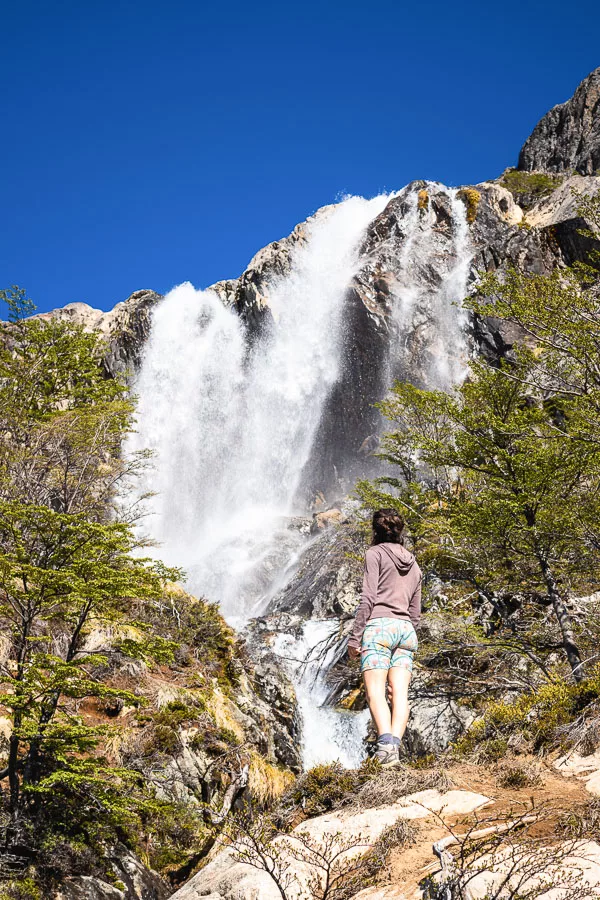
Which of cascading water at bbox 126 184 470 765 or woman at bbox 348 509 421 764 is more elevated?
cascading water at bbox 126 184 470 765

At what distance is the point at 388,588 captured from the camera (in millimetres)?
4875

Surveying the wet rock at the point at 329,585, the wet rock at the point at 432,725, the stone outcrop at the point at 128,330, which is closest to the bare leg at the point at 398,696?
the wet rock at the point at 432,725

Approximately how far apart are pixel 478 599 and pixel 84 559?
11737mm

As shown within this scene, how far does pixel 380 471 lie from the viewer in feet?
141

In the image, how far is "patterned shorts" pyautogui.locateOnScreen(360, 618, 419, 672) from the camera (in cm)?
466

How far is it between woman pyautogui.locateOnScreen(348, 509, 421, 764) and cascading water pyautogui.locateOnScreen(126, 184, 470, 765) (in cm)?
3527

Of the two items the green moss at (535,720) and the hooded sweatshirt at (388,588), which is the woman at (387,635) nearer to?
the hooded sweatshirt at (388,588)

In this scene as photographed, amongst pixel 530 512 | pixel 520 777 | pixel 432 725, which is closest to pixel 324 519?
pixel 432 725

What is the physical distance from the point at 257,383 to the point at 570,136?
38.6 metres

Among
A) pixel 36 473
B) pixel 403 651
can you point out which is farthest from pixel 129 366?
pixel 403 651

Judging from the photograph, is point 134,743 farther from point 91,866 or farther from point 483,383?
point 483,383

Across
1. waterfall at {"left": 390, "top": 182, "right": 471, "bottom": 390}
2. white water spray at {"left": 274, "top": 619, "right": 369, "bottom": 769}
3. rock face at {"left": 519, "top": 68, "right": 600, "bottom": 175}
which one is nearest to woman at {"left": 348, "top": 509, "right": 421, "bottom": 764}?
white water spray at {"left": 274, "top": 619, "right": 369, "bottom": 769}

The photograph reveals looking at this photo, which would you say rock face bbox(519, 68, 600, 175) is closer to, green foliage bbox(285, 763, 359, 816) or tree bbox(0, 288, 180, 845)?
tree bbox(0, 288, 180, 845)

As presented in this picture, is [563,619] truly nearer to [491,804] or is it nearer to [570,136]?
[491,804]
